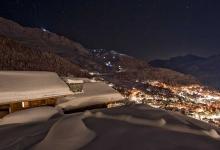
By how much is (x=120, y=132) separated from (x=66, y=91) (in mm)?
10271

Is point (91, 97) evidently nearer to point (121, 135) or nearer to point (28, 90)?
point (28, 90)

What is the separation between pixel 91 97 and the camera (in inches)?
664

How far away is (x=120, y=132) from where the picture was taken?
4312 millimetres

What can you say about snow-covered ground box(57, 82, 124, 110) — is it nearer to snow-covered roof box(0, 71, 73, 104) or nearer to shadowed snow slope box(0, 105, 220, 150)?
snow-covered roof box(0, 71, 73, 104)

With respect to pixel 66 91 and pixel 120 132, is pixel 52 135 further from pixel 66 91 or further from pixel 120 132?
pixel 66 91

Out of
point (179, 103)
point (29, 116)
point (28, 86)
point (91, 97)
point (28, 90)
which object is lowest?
point (179, 103)

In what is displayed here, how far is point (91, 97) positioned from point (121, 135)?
12758mm

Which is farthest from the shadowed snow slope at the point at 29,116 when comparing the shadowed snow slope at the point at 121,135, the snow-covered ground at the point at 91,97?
the snow-covered ground at the point at 91,97

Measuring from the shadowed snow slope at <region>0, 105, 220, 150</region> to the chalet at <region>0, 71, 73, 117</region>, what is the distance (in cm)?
748

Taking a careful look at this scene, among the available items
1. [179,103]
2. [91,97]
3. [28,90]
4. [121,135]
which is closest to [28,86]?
[28,90]

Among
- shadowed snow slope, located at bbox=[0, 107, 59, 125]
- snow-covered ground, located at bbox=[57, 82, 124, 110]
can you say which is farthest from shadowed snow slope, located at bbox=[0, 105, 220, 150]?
snow-covered ground, located at bbox=[57, 82, 124, 110]

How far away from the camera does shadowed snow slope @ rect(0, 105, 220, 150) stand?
3830 mm

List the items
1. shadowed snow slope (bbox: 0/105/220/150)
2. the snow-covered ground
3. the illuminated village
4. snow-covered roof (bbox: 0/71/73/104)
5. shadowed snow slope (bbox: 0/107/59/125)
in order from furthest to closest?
the illuminated village → the snow-covered ground → snow-covered roof (bbox: 0/71/73/104) → shadowed snow slope (bbox: 0/107/59/125) → shadowed snow slope (bbox: 0/105/220/150)

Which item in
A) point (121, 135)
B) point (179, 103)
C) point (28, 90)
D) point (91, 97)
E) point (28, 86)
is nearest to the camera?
point (121, 135)
